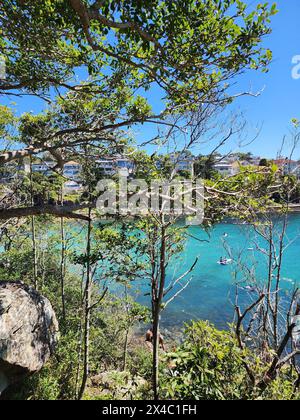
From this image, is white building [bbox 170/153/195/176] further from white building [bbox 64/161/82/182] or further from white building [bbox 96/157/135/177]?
white building [bbox 64/161/82/182]

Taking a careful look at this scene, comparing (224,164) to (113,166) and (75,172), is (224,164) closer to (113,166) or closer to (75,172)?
(113,166)

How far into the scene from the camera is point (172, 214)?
3.11m

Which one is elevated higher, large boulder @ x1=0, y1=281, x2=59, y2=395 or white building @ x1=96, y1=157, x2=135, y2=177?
white building @ x1=96, y1=157, x2=135, y2=177

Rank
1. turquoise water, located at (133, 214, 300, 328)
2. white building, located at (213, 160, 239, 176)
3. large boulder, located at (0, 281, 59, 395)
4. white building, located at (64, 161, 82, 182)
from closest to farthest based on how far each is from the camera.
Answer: white building, located at (213, 160, 239, 176)
large boulder, located at (0, 281, 59, 395)
white building, located at (64, 161, 82, 182)
turquoise water, located at (133, 214, 300, 328)

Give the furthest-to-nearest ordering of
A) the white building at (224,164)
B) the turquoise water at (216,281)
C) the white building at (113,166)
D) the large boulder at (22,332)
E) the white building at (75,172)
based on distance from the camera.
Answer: the turquoise water at (216,281) → the white building at (75,172) → the white building at (113,166) → the large boulder at (22,332) → the white building at (224,164)

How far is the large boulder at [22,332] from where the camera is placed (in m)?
3.62

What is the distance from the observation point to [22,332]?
12.5ft

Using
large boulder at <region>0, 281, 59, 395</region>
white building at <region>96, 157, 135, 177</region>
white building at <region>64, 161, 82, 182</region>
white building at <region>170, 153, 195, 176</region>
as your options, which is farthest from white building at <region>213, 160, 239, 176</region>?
large boulder at <region>0, 281, 59, 395</region>

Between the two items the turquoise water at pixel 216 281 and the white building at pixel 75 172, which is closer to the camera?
the white building at pixel 75 172

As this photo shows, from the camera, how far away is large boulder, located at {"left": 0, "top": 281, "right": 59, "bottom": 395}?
3.62 m

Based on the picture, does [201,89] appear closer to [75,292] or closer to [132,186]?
[132,186]

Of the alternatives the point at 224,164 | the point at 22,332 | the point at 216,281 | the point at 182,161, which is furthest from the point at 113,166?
the point at 216,281

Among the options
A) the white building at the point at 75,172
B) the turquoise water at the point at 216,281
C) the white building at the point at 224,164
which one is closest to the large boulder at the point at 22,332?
the white building at the point at 75,172

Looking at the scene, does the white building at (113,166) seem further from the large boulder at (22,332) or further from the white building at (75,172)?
the large boulder at (22,332)
